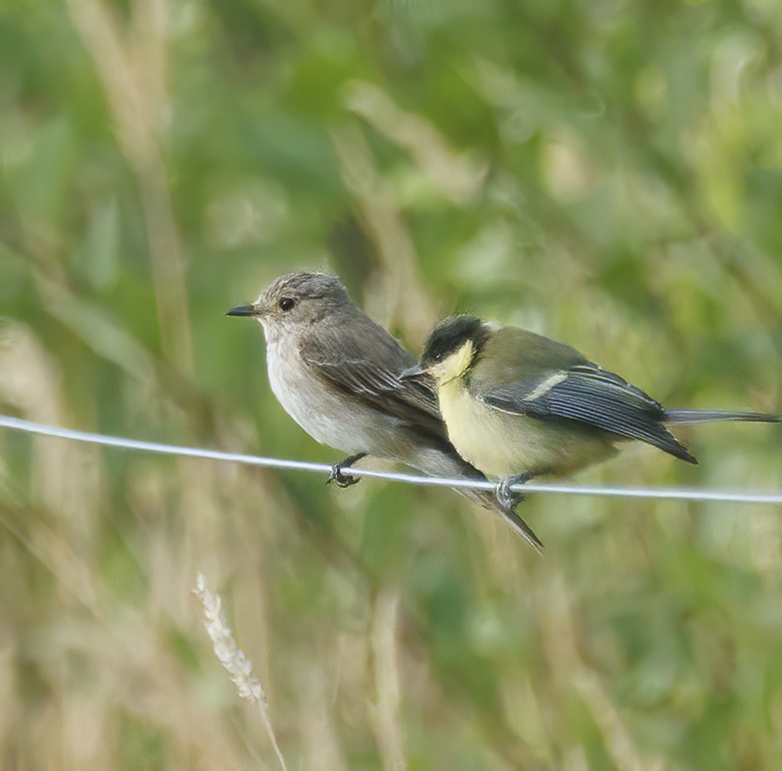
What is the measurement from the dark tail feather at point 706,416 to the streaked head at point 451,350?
0.49m

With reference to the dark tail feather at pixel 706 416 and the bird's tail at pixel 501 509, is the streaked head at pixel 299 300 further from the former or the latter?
the dark tail feather at pixel 706 416

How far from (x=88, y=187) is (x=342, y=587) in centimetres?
120

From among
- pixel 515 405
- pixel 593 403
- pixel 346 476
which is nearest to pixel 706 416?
pixel 593 403

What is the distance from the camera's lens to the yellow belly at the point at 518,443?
82.4 inches

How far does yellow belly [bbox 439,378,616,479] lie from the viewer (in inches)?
82.4

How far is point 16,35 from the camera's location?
266 centimetres

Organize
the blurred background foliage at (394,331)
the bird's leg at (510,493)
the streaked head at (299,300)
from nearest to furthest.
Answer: the bird's leg at (510,493)
the blurred background foliage at (394,331)
the streaked head at (299,300)

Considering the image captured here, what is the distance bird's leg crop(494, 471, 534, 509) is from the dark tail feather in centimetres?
36

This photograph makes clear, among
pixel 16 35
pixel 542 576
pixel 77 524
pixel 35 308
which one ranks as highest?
pixel 16 35

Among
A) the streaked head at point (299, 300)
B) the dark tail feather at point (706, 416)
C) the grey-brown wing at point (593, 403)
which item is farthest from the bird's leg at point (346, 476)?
the dark tail feather at point (706, 416)

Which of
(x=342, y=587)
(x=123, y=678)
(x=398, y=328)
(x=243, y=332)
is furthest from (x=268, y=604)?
(x=398, y=328)

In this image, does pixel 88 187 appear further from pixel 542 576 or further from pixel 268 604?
pixel 542 576

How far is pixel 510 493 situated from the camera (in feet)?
6.79

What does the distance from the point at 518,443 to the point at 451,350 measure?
0.69ft
